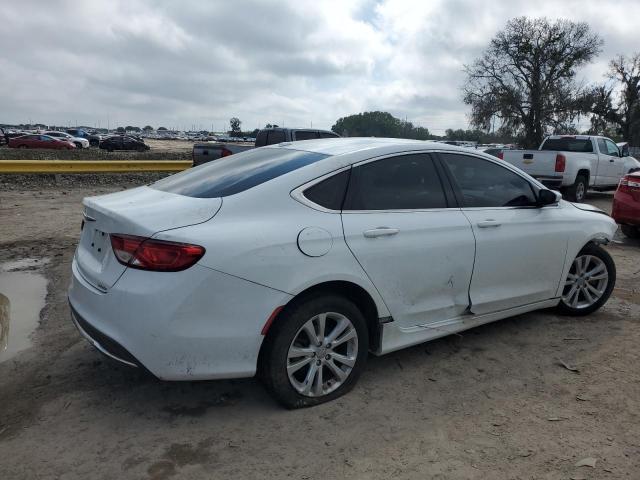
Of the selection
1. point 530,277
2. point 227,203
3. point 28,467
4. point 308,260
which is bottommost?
point 28,467

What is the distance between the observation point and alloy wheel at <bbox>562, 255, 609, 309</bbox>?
4.75m

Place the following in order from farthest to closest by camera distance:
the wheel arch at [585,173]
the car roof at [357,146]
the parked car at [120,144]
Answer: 1. the parked car at [120,144]
2. the wheel arch at [585,173]
3. the car roof at [357,146]

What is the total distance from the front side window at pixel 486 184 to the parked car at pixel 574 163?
9.49 m

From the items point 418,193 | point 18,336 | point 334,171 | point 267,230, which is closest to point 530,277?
point 418,193

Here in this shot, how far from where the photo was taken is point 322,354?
3180 mm

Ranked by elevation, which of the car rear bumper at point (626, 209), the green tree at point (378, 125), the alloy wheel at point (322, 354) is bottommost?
the alloy wheel at point (322, 354)

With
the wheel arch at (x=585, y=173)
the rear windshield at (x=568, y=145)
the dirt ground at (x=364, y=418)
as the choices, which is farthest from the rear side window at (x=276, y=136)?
the dirt ground at (x=364, y=418)

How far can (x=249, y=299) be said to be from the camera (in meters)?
2.83

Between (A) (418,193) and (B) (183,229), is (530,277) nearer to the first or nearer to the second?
(A) (418,193)

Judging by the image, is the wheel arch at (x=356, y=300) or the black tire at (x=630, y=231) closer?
the wheel arch at (x=356, y=300)

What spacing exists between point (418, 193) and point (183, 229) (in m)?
1.68

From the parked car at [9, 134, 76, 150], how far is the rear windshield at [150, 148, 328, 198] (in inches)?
1390

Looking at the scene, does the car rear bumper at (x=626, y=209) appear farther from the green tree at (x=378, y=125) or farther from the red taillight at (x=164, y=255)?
the green tree at (x=378, y=125)

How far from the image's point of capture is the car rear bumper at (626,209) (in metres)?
8.30
